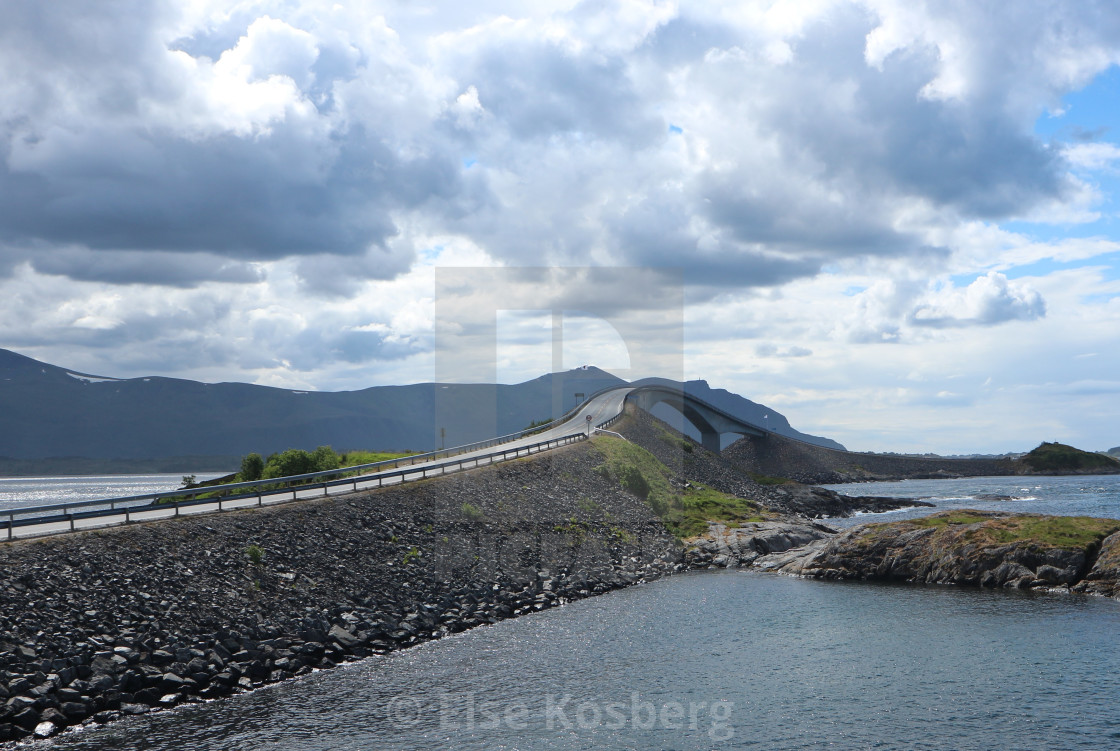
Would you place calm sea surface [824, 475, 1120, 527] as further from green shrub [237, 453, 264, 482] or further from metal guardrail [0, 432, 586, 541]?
green shrub [237, 453, 264, 482]

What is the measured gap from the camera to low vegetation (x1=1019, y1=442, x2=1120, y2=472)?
628 ft

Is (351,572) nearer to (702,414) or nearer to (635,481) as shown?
(635,481)

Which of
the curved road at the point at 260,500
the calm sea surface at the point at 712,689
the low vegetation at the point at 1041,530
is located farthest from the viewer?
the low vegetation at the point at 1041,530

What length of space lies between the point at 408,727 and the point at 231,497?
23785mm

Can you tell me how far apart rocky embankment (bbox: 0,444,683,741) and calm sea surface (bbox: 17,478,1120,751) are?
1671 millimetres

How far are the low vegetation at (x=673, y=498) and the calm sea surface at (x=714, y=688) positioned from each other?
2821 centimetres

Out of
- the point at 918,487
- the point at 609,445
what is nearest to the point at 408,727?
the point at 609,445

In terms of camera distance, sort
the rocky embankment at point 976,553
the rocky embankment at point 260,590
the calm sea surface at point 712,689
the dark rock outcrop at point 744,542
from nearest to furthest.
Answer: the calm sea surface at point 712,689 → the rocky embankment at point 260,590 → the rocky embankment at point 976,553 → the dark rock outcrop at point 744,542

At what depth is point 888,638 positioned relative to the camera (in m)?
33.7

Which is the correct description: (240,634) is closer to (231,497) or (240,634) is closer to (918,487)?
(231,497)

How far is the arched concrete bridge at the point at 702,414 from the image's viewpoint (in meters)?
162

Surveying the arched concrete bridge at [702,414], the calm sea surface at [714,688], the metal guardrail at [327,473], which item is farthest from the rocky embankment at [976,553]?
the arched concrete bridge at [702,414]

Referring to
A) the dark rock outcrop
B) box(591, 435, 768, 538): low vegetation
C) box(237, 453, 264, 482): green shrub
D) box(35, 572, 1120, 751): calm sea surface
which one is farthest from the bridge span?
the dark rock outcrop

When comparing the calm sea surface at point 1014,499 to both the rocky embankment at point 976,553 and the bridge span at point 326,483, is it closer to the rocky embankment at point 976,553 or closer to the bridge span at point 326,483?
the rocky embankment at point 976,553
